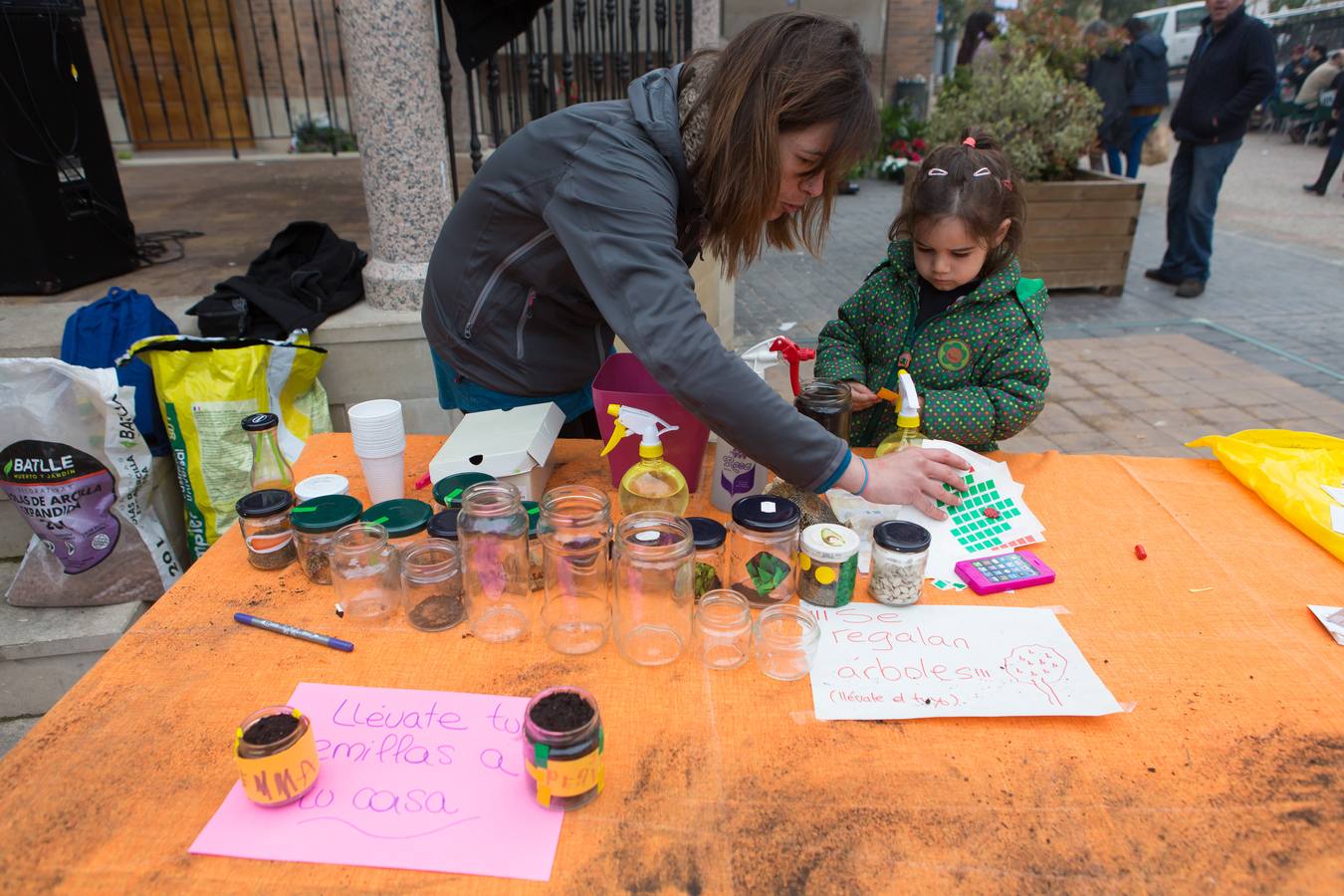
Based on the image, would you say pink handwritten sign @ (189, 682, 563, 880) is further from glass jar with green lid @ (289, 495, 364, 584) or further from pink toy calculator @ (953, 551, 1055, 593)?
pink toy calculator @ (953, 551, 1055, 593)

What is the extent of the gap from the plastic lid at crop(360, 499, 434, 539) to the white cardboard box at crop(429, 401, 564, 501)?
0.37 ft

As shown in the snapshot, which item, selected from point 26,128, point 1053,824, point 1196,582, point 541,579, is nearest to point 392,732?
point 541,579

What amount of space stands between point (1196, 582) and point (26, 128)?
4.26 meters

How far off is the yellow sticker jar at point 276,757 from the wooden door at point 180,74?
983 cm

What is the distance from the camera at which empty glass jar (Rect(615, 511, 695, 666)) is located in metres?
→ 1.35

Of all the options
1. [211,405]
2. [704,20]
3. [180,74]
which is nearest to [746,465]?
[211,405]

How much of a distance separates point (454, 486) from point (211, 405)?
1481 mm

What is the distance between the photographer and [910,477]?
1.57 meters

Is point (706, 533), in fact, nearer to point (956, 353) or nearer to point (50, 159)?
point (956, 353)

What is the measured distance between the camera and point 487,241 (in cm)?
177

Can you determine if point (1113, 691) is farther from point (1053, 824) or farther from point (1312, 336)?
point (1312, 336)

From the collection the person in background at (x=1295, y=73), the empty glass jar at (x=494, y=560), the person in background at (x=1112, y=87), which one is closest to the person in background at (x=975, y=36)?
the person in background at (x=1112, y=87)

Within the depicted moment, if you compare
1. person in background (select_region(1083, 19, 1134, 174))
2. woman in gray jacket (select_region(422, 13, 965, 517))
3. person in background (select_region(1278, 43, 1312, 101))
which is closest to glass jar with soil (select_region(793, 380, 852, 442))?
woman in gray jacket (select_region(422, 13, 965, 517))

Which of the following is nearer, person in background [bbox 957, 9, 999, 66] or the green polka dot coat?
the green polka dot coat
